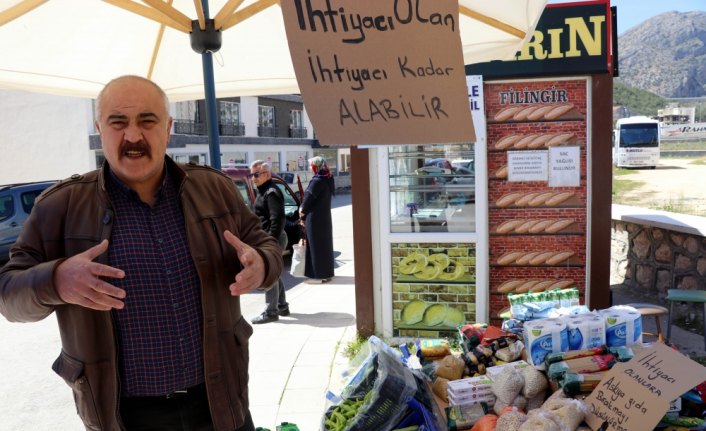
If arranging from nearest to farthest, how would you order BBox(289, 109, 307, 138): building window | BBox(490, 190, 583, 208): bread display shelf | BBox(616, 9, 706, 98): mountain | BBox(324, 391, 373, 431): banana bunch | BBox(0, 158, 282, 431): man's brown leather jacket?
BBox(0, 158, 282, 431): man's brown leather jacket → BBox(324, 391, 373, 431): banana bunch → BBox(490, 190, 583, 208): bread display shelf → BBox(289, 109, 307, 138): building window → BBox(616, 9, 706, 98): mountain

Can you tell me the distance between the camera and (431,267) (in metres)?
5.40

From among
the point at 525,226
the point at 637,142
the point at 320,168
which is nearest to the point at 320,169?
the point at 320,168

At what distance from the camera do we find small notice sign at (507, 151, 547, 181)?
5.23 m

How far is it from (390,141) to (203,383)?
44.4 inches

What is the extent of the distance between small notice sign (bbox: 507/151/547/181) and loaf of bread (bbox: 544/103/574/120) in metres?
0.33

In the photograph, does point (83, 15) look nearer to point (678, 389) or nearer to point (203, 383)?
point (203, 383)

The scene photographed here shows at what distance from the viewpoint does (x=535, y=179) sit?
5262 mm

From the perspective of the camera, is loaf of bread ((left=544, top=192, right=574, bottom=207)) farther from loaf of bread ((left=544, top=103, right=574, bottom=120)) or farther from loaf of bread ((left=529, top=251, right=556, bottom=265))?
loaf of bread ((left=544, top=103, right=574, bottom=120))

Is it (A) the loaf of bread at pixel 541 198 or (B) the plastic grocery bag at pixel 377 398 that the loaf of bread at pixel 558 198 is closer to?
(A) the loaf of bread at pixel 541 198

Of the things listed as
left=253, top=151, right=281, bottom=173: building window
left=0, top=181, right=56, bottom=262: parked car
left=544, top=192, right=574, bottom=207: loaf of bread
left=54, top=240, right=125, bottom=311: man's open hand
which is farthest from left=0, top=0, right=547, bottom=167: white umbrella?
left=253, top=151, right=281, bottom=173: building window

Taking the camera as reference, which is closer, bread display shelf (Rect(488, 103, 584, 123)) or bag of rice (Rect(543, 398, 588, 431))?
bag of rice (Rect(543, 398, 588, 431))

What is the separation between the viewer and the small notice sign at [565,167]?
519 cm

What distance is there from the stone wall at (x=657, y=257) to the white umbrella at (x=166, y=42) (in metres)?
4.00

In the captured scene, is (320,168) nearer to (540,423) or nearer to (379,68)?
(540,423)
